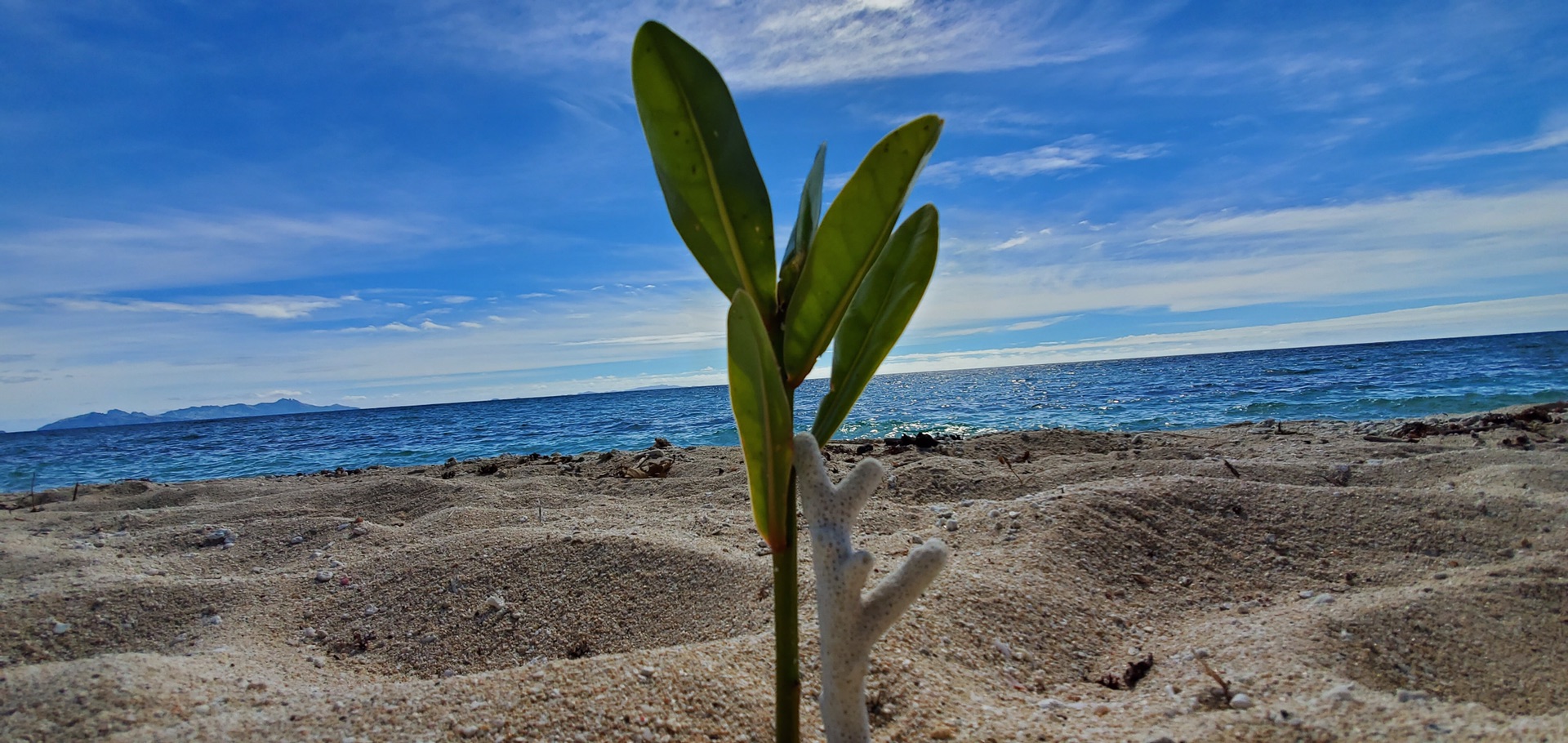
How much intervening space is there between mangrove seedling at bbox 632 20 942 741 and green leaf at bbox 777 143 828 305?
0.02 meters

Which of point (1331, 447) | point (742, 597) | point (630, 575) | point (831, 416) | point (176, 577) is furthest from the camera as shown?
point (1331, 447)

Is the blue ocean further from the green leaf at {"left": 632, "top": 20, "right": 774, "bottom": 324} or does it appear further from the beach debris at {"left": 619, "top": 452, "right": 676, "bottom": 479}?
the green leaf at {"left": 632, "top": 20, "right": 774, "bottom": 324}

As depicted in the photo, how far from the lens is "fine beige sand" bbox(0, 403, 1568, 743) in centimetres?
137

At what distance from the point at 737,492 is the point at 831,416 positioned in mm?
3040

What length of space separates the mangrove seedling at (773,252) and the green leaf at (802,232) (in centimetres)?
2

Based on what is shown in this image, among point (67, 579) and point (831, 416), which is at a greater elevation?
point (831, 416)

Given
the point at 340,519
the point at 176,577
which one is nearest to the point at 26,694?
the point at 176,577

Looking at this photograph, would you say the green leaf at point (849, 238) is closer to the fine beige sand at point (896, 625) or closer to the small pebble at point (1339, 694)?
the fine beige sand at point (896, 625)

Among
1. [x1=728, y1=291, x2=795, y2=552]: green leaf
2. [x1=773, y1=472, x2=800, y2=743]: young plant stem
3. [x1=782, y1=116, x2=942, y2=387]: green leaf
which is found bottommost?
[x1=773, y1=472, x2=800, y2=743]: young plant stem

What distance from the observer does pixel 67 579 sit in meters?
2.57

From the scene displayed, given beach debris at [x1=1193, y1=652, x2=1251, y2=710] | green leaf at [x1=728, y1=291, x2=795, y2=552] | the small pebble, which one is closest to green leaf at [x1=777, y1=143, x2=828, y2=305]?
green leaf at [x1=728, y1=291, x2=795, y2=552]

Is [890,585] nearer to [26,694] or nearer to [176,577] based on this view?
[26,694]

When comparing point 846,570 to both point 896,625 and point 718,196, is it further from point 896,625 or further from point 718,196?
point 896,625

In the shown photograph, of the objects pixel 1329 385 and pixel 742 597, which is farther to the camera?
pixel 1329 385
